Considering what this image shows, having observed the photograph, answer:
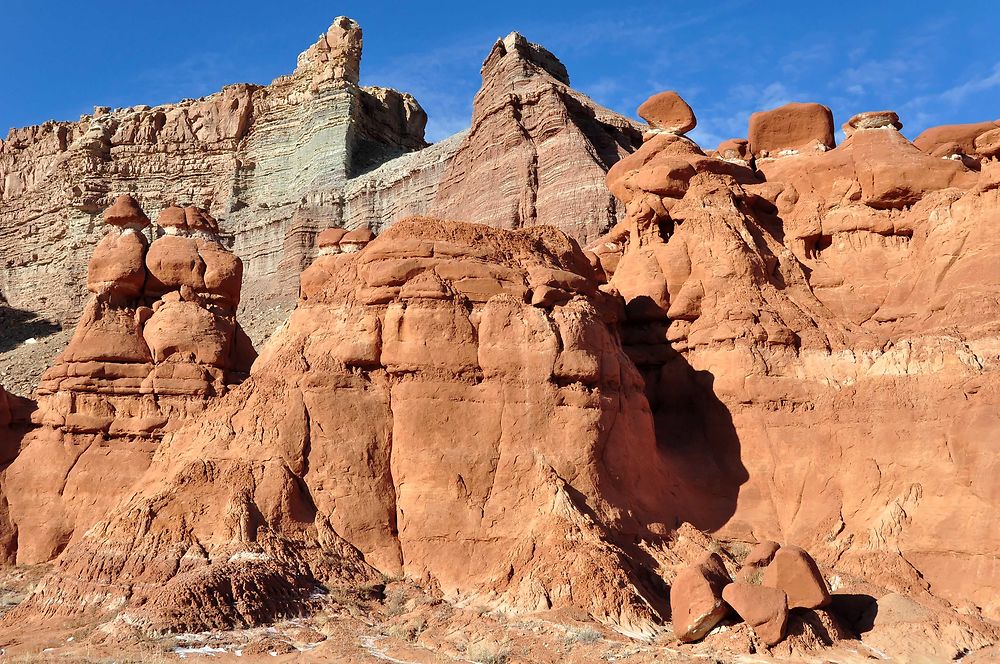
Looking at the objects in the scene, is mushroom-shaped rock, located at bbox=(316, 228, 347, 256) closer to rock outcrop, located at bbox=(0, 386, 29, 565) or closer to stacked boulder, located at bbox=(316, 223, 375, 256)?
stacked boulder, located at bbox=(316, 223, 375, 256)

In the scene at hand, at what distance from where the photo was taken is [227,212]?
63.0 meters

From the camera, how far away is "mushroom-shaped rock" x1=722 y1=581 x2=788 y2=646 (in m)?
13.1

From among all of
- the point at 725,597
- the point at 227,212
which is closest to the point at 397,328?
the point at 725,597

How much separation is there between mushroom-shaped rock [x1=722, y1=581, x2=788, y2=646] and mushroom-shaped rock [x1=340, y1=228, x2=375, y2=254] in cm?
1645

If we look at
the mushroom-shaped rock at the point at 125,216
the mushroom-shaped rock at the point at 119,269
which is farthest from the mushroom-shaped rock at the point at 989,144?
the mushroom-shaped rock at the point at 125,216

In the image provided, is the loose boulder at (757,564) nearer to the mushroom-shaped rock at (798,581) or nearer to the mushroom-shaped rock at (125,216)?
the mushroom-shaped rock at (798,581)

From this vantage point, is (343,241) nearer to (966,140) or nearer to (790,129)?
(790,129)

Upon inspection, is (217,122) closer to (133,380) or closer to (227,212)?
(227,212)

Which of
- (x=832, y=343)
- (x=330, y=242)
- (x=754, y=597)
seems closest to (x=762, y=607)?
(x=754, y=597)

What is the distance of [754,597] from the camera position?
13352 mm

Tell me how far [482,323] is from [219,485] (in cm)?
483

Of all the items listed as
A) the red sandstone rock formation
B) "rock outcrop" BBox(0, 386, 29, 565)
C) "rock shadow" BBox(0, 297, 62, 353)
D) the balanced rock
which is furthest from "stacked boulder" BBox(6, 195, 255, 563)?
"rock shadow" BBox(0, 297, 62, 353)

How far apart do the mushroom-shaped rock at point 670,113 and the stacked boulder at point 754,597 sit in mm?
14611

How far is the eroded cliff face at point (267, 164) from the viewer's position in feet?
167
